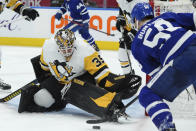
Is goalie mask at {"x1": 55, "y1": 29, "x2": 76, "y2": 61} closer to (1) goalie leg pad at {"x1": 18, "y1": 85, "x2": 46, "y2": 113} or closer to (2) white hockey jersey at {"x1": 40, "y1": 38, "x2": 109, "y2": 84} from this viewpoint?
(2) white hockey jersey at {"x1": 40, "y1": 38, "x2": 109, "y2": 84}

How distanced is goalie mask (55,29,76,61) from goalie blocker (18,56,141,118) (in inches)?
8.3

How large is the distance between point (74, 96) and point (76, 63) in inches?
9.6

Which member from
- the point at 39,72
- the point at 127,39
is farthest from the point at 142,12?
the point at 127,39

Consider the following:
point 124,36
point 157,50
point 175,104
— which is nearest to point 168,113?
point 157,50

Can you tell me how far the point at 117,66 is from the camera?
554cm

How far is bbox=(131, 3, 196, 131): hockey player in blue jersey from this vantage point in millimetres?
2049

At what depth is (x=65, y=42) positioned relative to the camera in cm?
301

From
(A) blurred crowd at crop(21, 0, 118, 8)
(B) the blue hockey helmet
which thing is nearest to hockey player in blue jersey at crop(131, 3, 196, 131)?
(B) the blue hockey helmet

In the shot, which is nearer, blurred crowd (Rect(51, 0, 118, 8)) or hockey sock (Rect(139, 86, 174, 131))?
hockey sock (Rect(139, 86, 174, 131))

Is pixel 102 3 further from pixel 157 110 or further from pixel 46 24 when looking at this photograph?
pixel 157 110

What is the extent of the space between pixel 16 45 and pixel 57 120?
15.7 feet

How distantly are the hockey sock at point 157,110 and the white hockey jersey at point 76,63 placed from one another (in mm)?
964

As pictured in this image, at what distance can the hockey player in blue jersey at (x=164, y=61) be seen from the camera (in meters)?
2.05

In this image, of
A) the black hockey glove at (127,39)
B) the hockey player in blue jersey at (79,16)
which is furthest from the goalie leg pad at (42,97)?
the hockey player in blue jersey at (79,16)
